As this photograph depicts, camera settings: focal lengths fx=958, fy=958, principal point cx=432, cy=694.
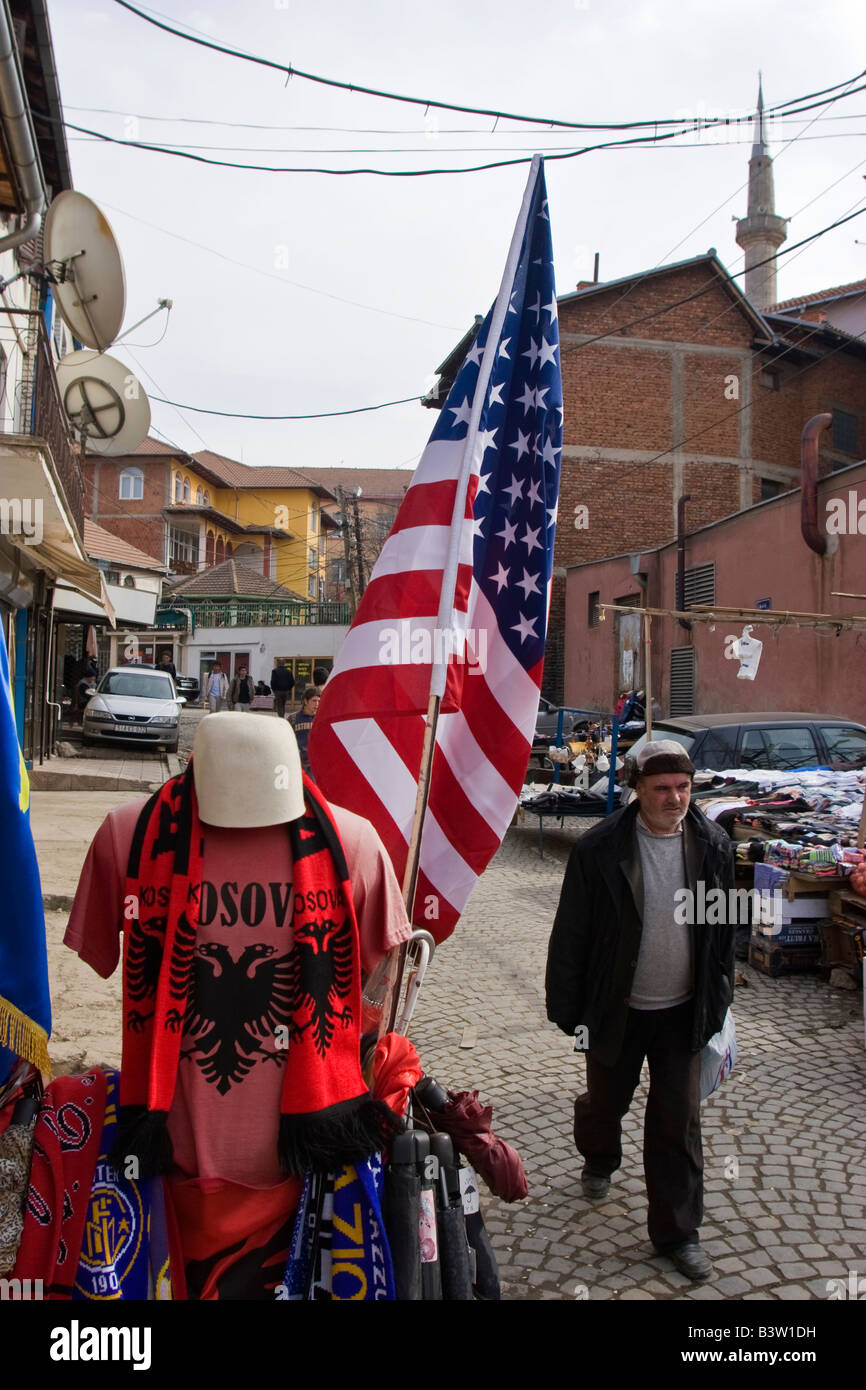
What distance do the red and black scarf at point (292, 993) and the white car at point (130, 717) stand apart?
18326mm

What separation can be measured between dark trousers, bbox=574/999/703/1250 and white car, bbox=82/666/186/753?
57.3 feet

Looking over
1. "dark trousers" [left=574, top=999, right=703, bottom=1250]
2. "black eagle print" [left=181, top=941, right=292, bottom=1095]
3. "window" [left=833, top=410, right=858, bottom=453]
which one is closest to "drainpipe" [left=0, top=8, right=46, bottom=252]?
"black eagle print" [left=181, top=941, right=292, bottom=1095]

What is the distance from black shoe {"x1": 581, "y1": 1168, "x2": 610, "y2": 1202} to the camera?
3738 millimetres

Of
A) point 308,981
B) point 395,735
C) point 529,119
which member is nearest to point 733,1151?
point 395,735

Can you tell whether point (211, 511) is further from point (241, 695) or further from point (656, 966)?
point (656, 966)

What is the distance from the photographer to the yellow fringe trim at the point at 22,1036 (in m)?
2.20

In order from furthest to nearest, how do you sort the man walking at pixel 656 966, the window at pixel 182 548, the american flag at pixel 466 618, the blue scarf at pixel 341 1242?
the window at pixel 182 548 < the man walking at pixel 656 966 < the american flag at pixel 466 618 < the blue scarf at pixel 341 1242

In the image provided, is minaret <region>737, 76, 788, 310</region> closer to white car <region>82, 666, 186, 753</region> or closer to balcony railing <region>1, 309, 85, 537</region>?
white car <region>82, 666, 186, 753</region>

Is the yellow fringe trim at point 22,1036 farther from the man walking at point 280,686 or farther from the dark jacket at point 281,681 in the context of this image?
the dark jacket at point 281,681

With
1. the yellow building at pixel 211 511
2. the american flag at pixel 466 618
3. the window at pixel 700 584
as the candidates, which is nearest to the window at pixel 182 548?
the yellow building at pixel 211 511

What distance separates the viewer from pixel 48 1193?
207 cm

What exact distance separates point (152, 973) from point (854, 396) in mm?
31647

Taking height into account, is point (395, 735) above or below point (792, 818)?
above
